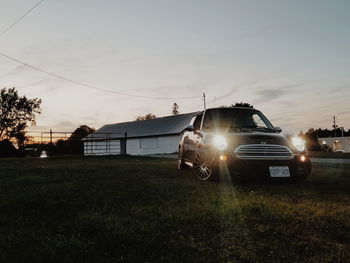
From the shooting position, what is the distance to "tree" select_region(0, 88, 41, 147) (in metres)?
49.9

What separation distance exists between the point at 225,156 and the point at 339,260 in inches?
153

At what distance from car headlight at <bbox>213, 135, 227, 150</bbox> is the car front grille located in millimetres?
290

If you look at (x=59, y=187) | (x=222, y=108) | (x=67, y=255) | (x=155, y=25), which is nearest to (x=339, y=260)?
(x=67, y=255)

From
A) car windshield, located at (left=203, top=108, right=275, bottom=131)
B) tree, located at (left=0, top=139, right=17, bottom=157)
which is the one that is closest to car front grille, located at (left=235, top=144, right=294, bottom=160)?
car windshield, located at (left=203, top=108, right=275, bottom=131)

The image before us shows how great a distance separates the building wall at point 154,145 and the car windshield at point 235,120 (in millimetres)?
32657

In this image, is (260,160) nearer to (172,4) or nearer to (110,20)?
(172,4)

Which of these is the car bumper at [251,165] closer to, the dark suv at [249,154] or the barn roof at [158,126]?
the dark suv at [249,154]

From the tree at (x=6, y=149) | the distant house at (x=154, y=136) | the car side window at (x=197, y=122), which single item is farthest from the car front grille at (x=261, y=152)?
the distant house at (x=154, y=136)

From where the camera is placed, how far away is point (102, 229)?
10.5 feet

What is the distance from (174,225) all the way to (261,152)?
3.46 meters

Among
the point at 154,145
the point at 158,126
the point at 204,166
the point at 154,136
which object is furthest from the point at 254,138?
the point at 158,126

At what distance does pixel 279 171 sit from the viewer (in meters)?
6.23

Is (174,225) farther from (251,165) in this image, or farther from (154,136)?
(154,136)

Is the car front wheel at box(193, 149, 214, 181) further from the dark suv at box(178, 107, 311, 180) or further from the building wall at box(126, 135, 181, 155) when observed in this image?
the building wall at box(126, 135, 181, 155)
